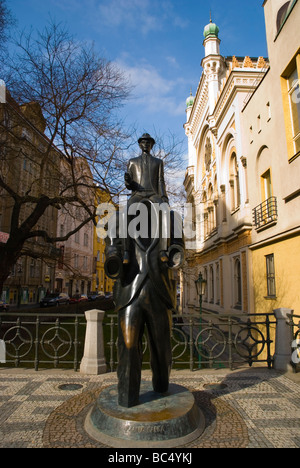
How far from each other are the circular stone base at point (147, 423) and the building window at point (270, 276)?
10959 millimetres

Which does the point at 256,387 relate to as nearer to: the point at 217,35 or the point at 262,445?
the point at 262,445

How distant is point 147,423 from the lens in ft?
11.2

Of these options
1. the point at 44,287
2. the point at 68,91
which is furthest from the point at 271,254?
the point at 44,287

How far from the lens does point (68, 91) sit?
42.1ft

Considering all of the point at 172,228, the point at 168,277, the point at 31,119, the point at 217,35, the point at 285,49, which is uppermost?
the point at 217,35

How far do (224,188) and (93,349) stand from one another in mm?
17757

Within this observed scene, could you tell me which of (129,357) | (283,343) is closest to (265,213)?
(283,343)

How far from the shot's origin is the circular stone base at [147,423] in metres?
3.39

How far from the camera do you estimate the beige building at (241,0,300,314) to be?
11.4 metres

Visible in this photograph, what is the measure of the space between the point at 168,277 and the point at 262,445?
218 centimetres

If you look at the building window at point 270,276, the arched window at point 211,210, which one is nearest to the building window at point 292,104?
the building window at point 270,276

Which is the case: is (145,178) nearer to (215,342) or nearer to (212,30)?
(215,342)

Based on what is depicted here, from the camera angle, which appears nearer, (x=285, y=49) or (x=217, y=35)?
(x=285, y=49)

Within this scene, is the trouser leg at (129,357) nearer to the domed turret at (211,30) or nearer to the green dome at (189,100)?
the domed turret at (211,30)
